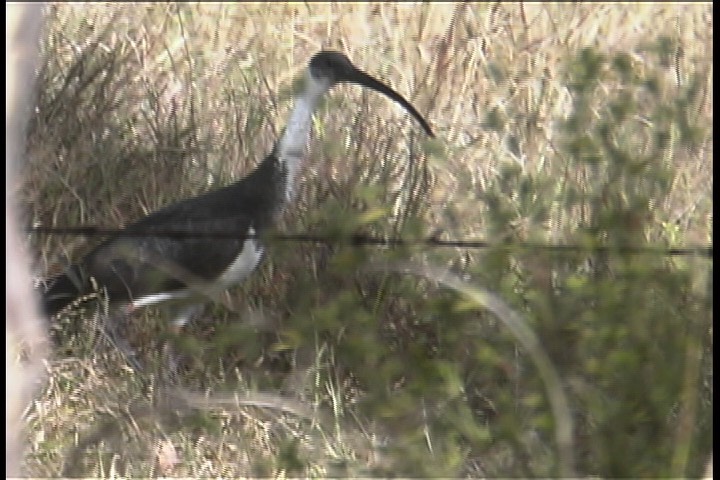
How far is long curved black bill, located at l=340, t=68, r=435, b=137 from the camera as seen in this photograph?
384 cm

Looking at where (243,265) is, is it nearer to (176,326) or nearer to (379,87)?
(176,326)

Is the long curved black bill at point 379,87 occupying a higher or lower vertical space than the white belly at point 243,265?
higher

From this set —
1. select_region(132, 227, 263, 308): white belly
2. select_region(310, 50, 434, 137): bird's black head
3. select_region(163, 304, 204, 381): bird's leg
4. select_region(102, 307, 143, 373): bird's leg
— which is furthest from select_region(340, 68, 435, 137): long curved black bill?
select_region(102, 307, 143, 373): bird's leg

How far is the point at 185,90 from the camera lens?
421 centimetres

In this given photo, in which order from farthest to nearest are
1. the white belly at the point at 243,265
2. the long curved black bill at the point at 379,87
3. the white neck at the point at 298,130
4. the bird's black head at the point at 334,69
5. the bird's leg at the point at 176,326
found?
the bird's black head at the point at 334,69
the white neck at the point at 298,130
the long curved black bill at the point at 379,87
the white belly at the point at 243,265
the bird's leg at the point at 176,326

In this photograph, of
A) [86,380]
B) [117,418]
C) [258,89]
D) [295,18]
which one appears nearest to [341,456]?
[117,418]

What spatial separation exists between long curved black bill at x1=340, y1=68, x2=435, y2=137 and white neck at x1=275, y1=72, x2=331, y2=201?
9cm

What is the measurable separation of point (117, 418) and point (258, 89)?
144 cm

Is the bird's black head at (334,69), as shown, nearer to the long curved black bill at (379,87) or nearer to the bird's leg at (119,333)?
the long curved black bill at (379,87)

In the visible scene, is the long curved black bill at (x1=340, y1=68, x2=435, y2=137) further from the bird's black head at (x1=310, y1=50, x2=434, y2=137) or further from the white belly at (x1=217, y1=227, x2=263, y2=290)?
the white belly at (x1=217, y1=227, x2=263, y2=290)

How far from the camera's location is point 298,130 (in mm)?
4062

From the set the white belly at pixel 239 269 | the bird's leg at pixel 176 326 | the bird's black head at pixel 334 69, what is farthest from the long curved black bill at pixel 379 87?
the bird's leg at pixel 176 326

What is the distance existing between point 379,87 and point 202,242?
2.68ft

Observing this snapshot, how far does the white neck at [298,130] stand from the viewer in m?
4.01
